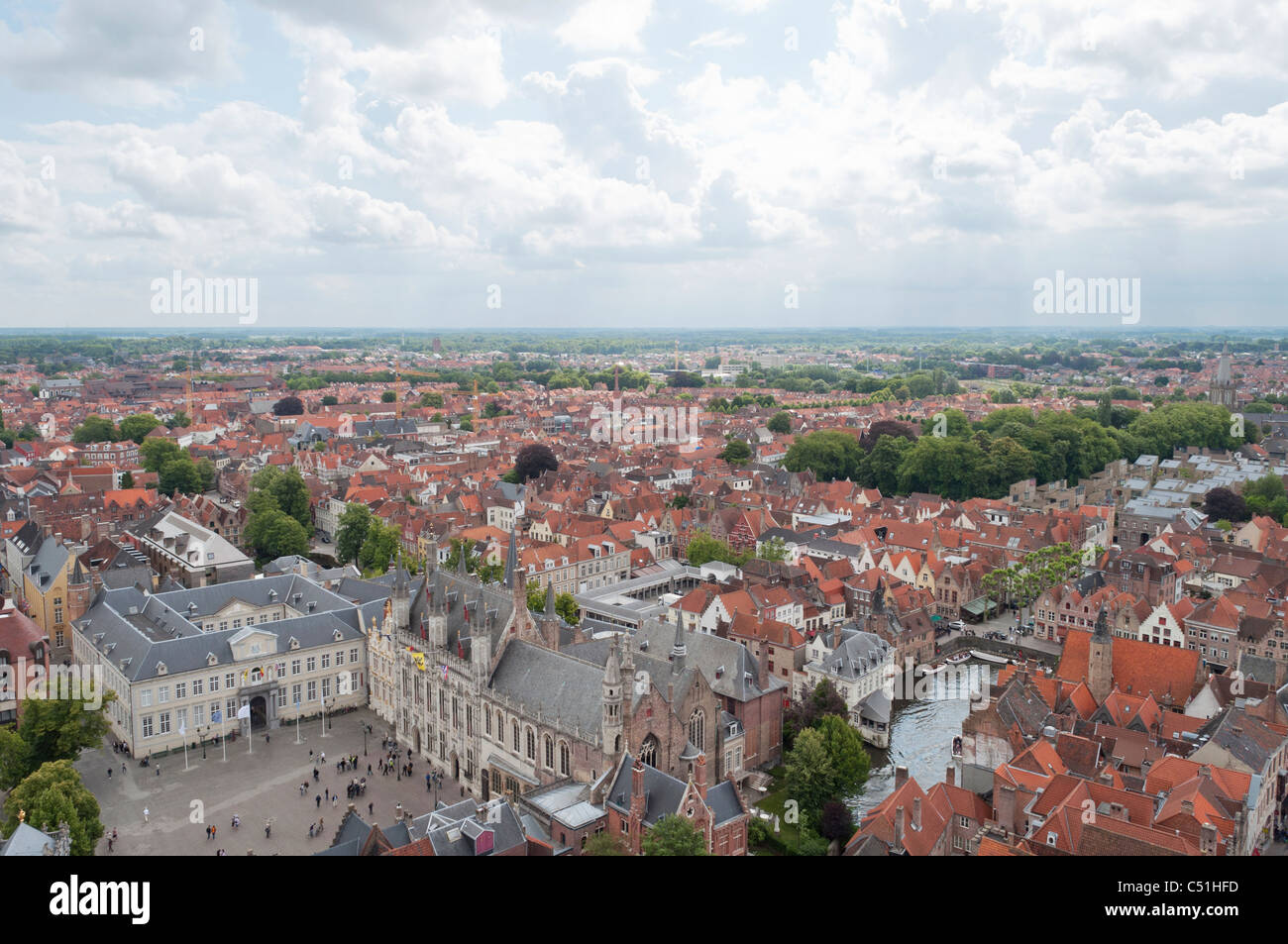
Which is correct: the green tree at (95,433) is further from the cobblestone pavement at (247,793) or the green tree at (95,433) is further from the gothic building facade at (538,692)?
the gothic building facade at (538,692)

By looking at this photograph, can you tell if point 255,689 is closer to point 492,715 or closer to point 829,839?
point 492,715

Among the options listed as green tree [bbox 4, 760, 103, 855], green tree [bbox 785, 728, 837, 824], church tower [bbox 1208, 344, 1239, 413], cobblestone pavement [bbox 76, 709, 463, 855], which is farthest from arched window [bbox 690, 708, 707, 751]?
church tower [bbox 1208, 344, 1239, 413]

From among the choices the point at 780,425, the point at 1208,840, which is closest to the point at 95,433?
the point at 780,425

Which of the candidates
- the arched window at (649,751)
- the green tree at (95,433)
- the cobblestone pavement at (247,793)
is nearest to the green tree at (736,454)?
the cobblestone pavement at (247,793)

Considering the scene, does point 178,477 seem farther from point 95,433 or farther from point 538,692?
point 538,692

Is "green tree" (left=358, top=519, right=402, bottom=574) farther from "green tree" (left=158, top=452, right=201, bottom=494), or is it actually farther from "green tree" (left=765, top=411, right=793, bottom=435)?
"green tree" (left=765, top=411, right=793, bottom=435)

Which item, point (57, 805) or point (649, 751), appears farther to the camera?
point (649, 751)
